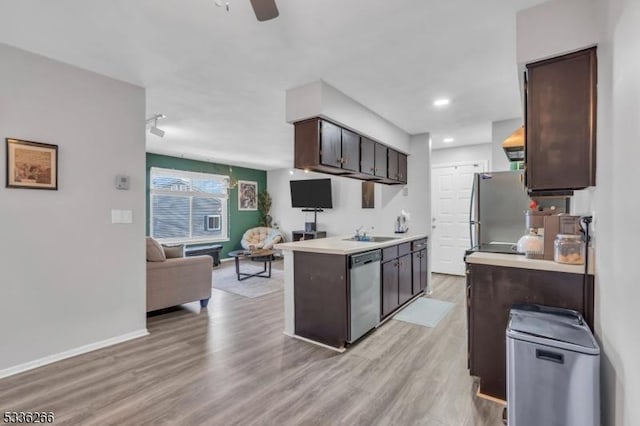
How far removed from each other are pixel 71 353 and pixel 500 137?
540 cm

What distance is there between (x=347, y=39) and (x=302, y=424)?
8.45 feet

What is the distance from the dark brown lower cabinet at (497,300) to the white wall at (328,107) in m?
1.90

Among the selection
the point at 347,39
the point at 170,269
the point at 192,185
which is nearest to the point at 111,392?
the point at 170,269

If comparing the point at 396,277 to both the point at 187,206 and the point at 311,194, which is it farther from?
the point at 187,206

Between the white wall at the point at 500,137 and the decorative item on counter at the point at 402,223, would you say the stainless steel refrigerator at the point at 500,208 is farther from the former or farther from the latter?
the decorative item on counter at the point at 402,223

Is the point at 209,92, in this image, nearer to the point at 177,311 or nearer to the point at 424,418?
the point at 177,311

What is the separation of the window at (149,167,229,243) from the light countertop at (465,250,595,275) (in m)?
6.41

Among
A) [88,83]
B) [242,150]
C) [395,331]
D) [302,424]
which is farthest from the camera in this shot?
[242,150]

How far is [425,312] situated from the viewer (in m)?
3.87

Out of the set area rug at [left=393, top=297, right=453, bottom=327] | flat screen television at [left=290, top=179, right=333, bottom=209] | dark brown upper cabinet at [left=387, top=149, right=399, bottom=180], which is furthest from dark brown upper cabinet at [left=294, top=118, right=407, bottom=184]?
flat screen television at [left=290, top=179, right=333, bottom=209]

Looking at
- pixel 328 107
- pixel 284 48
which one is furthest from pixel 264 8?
pixel 328 107

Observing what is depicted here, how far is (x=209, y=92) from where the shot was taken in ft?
10.7

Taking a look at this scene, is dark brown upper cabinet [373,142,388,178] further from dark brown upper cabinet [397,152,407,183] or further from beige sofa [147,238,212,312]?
beige sofa [147,238,212,312]

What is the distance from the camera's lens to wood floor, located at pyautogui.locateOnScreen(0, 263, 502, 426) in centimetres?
190
